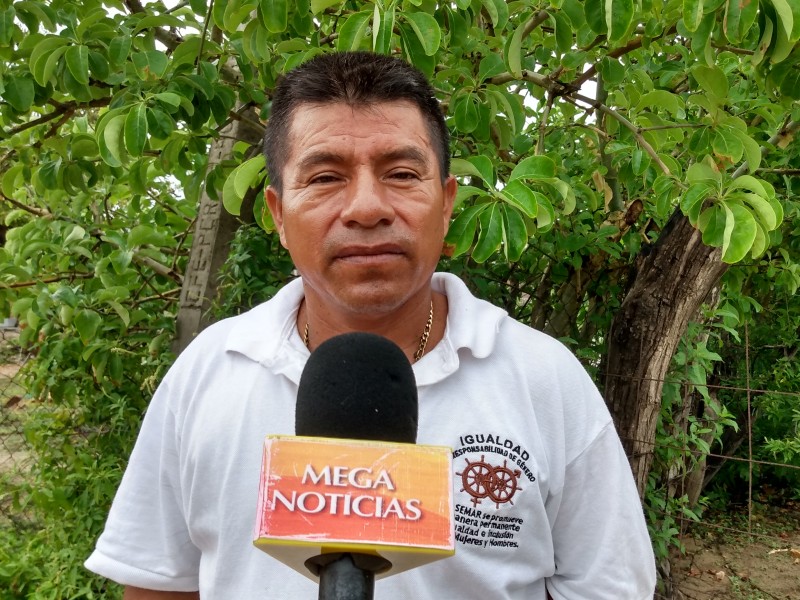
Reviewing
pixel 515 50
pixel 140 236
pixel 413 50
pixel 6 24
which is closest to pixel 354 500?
pixel 413 50

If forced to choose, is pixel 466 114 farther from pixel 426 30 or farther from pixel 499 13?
pixel 426 30

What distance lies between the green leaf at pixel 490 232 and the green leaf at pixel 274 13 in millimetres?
754

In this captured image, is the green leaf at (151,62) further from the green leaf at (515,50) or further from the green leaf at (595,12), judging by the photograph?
the green leaf at (595,12)

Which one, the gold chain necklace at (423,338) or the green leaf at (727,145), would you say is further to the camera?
the green leaf at (727,145)

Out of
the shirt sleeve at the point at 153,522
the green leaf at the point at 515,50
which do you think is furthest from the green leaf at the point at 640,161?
the shirt sleeve at the point at 153,522

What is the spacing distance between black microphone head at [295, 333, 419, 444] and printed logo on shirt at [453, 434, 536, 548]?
1.56ft

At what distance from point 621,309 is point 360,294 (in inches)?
76.4

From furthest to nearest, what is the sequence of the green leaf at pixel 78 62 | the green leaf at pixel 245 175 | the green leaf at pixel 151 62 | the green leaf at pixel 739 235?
the green leaf at pixel 151 62, the green leaf at pixel 78 62, the green leaf at pixel 245 175, the green leaf at pixel 739 235

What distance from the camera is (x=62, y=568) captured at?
11.6ft

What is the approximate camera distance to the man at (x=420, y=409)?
146 centimetres

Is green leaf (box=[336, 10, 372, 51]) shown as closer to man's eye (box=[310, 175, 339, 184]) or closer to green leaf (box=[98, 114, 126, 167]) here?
man's eye (box=[310, 175, 339, 184])

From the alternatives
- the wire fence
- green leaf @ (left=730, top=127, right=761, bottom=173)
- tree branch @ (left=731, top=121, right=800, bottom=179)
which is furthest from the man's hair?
the wire fence

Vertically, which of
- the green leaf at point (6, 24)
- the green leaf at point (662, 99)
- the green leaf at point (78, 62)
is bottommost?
the green leaf at point (78, 62)

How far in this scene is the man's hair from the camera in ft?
5.11
